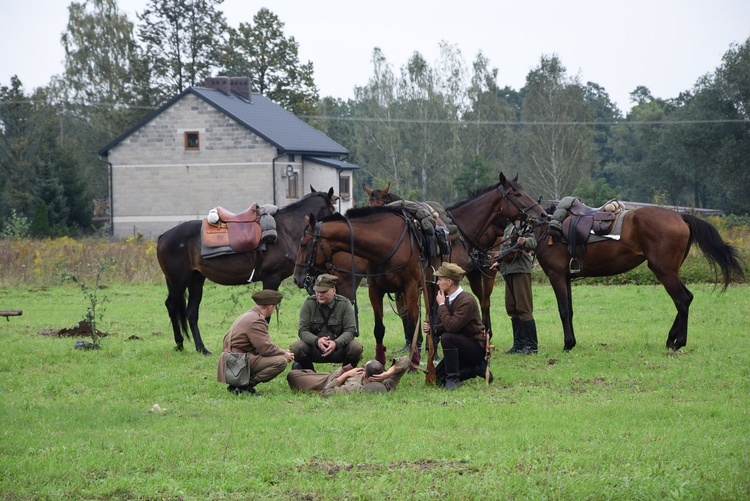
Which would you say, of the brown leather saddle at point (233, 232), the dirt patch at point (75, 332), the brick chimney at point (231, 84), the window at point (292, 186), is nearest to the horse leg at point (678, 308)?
the brown leather saddle at point (233, 232)

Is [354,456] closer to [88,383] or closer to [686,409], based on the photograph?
[686,409]

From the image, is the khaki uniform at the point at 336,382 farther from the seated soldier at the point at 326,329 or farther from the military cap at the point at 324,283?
the military cap at the point at 324,283

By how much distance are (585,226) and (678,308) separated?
1.71m

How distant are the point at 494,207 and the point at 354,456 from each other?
20.8ft

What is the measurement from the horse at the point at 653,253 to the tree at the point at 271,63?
152ft

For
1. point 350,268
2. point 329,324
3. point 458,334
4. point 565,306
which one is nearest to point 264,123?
point 350,268

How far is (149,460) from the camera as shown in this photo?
6746 mm

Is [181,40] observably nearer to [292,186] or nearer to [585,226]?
[292,186]

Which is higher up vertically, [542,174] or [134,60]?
[134,60]

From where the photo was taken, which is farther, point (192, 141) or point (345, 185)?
point (345, 185)

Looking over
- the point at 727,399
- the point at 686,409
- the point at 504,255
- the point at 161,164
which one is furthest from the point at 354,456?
the point at 161,164

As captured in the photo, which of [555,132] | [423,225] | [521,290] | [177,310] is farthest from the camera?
[555,132]

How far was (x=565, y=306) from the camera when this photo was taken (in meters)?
12.6

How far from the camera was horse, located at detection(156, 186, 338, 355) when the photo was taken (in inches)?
512
